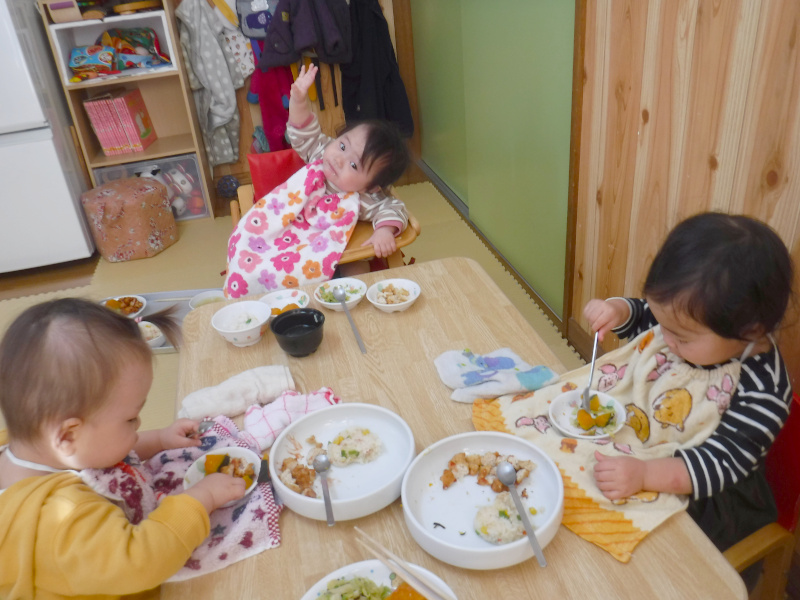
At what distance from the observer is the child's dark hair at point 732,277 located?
85 cm

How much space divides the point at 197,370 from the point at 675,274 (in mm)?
890

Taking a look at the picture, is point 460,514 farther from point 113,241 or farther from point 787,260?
point 113,241

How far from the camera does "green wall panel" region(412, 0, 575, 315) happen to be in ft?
7.24

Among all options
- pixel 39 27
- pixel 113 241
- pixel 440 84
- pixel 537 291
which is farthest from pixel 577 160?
pixel 39 27

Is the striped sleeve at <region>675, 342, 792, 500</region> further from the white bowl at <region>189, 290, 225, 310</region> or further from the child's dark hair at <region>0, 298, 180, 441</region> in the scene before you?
the white bowl at <region>189, 290, 225, 310</region>

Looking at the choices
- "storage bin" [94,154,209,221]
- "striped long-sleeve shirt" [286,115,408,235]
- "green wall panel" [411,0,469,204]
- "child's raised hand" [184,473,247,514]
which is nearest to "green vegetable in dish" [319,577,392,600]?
"child's raised hand" [184,473,247,514]

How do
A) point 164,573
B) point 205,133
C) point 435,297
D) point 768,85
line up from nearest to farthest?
point 164,573 → point 768,85 → point 435,297 → point 205,133

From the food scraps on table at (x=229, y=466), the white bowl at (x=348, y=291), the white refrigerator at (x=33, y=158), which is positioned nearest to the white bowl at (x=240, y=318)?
the white bowl at (x=348, y=291)

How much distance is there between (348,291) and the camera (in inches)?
56.2

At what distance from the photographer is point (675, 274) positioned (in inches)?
35.4

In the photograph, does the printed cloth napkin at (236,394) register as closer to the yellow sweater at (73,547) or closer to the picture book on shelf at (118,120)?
the yellow sweater at (73,547)

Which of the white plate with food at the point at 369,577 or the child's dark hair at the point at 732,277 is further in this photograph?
the child's dark hair at the point at 732,277

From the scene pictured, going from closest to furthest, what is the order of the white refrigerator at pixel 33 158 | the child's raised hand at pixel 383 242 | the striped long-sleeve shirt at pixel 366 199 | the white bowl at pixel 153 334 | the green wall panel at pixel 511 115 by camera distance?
1. the child's raised hand at pixel 383 242
2. the striped long-sleeve shirt at pixel 366 199
3. the green wall panel at pixel 511 115
4. the white bowl at pixel 153 334
5. the white refrigerator at pixel 33 158

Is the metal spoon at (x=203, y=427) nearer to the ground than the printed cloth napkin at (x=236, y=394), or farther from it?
nearer to the ground
